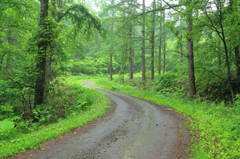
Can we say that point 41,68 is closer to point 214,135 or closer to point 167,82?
point 214,135

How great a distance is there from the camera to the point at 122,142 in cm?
485

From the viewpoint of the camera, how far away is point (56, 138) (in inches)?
205

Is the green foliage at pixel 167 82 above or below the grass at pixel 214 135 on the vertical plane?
above

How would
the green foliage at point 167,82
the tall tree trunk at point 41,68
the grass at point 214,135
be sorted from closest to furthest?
1. the grass at point 214,135
2. the tall tree trunk at point 41,68
3. the green foliage at point 167,82

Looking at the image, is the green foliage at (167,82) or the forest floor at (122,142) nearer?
the forest floor at (122,142)

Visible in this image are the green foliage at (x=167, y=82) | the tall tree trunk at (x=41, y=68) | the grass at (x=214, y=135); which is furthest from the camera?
the green foliage at (x=167, y=82)

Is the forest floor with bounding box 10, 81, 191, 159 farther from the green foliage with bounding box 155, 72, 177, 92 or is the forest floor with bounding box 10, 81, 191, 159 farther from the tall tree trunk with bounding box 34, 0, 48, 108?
the green foliage with bounding box 155, 72, 177, 92

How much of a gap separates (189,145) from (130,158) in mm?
2015

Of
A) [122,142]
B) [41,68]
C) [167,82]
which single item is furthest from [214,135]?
[167,82]

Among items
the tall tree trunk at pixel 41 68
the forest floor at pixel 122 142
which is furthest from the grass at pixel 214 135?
the tall tree trunk at pixel 41 68

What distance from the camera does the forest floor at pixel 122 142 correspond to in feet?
13.4

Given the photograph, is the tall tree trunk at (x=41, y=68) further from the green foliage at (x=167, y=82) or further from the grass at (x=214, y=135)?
the green foliage at (x=167, y=82)

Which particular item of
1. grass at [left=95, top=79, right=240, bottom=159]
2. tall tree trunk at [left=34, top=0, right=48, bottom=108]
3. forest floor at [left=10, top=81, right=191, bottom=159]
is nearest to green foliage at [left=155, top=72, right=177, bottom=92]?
grass at [left=95, top=79, right=240, bottom=159]

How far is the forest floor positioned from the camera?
4071mm
